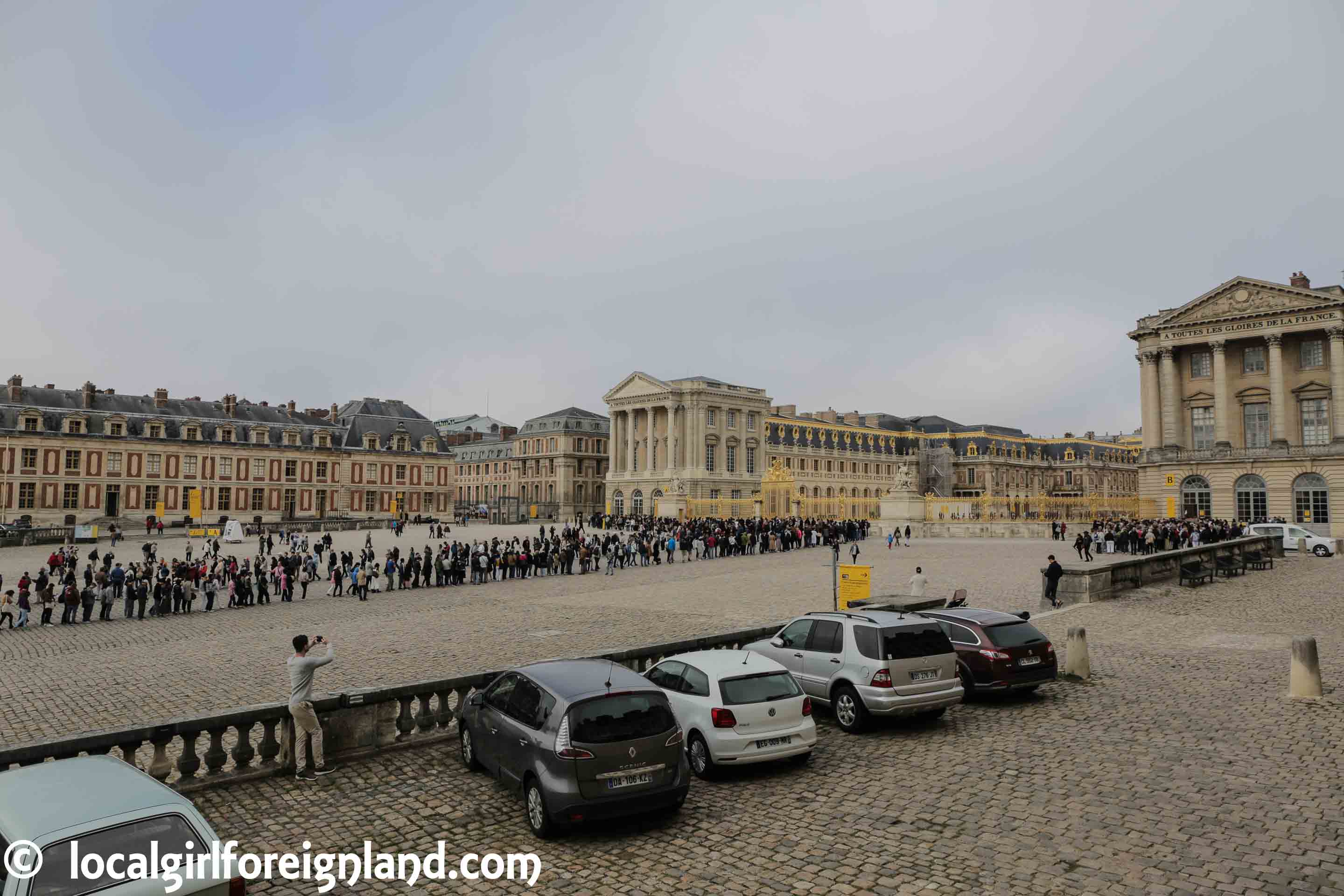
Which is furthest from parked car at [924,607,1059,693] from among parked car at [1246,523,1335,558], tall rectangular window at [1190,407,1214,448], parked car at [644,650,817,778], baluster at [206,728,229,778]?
tall rectangular window at [1190,407,1214,448]

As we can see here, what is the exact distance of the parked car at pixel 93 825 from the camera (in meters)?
4.79

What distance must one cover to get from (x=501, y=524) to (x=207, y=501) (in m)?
27.7

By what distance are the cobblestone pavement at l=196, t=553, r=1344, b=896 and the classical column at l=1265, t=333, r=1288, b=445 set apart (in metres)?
53.7

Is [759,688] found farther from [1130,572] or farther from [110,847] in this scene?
[1130,572]

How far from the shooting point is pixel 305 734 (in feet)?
29.1

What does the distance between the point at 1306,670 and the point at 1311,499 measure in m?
53.0

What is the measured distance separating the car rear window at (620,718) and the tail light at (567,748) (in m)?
0.05

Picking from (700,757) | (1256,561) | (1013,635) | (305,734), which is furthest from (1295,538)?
(305,734)

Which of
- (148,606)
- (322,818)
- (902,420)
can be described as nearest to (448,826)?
(322,818)

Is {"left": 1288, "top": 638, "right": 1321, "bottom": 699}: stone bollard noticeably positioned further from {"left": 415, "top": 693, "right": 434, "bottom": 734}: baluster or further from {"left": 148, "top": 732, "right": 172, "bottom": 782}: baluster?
{"left": 148, "top": 732, "right": 172, "bottom": 782}: baluster

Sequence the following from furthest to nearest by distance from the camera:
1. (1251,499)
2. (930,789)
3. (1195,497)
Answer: (1195,497) < (1251,499) < (930,789)

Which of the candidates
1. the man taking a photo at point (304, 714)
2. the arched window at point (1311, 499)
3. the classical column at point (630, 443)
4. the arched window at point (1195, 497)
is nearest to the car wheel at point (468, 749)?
the man taking a photo at point (304, 714)

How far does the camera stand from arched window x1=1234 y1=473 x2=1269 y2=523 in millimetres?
54406

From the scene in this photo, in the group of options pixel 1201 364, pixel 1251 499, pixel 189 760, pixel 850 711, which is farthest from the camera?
pixel 1201 364
